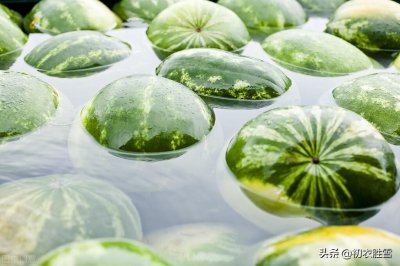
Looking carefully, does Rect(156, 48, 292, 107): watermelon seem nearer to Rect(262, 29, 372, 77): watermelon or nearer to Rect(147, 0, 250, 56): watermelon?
Rect(262, 29, 372, 77): watermelon

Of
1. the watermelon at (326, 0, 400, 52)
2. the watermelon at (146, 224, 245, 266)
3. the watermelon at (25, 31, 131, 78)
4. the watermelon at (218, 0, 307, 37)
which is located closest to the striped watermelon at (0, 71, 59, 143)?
the watermelon at (25, 31, 131, 78)

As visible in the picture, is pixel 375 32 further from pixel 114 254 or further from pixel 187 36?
pixel 114 254

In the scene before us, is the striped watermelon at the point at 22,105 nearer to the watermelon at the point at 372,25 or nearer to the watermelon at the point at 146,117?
the watermelon at the point at 146,117

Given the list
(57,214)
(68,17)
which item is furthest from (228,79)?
(68,17)

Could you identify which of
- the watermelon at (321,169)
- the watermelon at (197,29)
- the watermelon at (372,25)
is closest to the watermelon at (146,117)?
the watermelon at (321,169)

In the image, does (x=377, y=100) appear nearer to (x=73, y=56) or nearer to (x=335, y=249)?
(x=335, y=249)

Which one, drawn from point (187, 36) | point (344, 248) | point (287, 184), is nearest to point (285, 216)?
point (287, 184)
